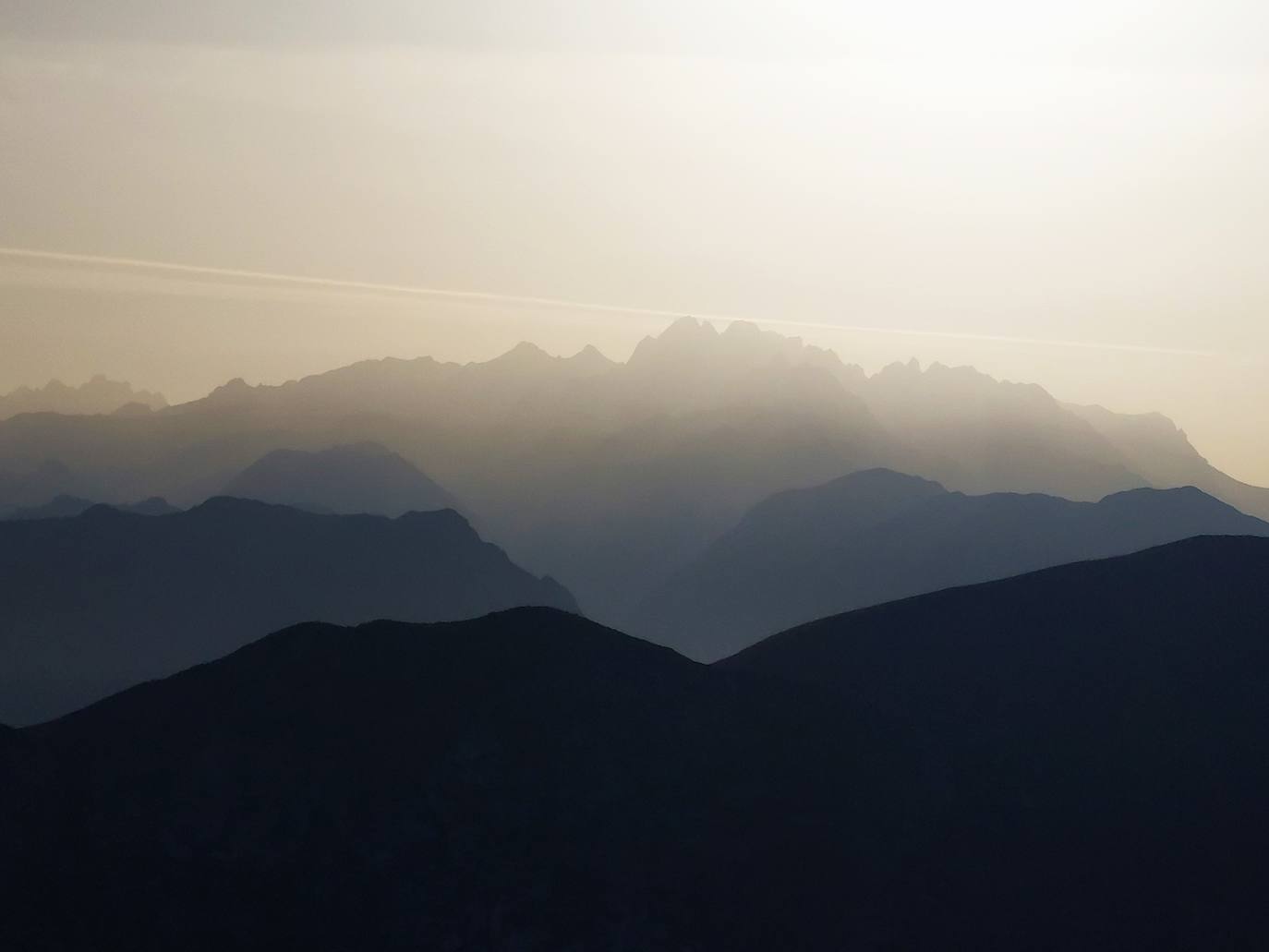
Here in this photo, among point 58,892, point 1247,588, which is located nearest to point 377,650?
point 58,892

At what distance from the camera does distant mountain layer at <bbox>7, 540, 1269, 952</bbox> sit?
167ft

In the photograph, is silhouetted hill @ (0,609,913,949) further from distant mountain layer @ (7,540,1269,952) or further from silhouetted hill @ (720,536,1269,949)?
silhouetted hill @ (720,536,1269,949)

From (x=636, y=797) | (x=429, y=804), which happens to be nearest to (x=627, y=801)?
(x=636, y=797)

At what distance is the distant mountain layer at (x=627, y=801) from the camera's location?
2005 inches

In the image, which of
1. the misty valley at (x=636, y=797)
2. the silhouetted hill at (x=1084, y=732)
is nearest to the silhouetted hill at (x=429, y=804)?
the misty valley at (x=636, y=797)

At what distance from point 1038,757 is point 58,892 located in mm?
51015

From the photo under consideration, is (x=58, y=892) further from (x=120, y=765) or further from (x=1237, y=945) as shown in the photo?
(x=1237, y=945)

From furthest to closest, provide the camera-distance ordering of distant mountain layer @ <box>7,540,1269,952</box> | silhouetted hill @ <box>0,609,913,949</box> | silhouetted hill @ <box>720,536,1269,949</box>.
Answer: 1. silhouetted hill @ <box>720,536,1269,949</box>
2. distant mountain layer @ <box>7,540,1269,952</box>
3. silhouetted hill @ <box>0,609,913,949</box>

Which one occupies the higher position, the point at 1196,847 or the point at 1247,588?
the point at 1247,588

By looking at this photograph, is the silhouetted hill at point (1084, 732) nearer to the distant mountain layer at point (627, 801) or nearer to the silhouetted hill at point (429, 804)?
the distant mountain layer at point (627, 801)

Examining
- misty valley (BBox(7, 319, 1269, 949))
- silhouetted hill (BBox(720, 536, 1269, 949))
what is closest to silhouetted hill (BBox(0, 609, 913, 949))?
misty valley (BBox(7, 319, 1269, 949))

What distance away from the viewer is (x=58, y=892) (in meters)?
50.0

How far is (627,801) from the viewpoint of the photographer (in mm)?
57031

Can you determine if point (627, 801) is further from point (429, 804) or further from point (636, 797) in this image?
point (429, 804)
